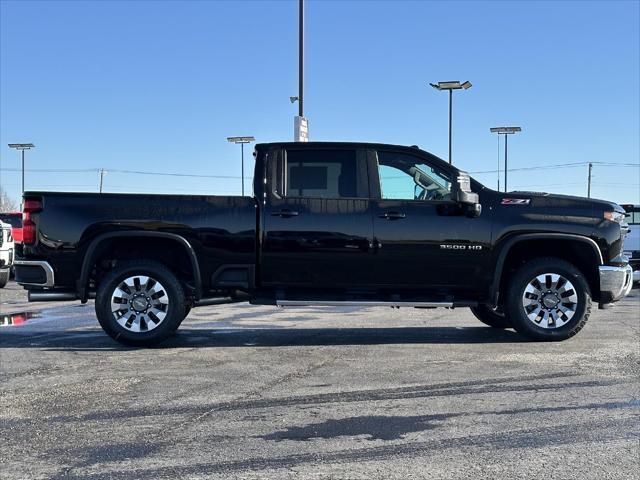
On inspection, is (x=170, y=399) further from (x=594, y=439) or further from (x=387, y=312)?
(x=387, y=312)

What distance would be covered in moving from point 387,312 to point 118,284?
4.91 metres

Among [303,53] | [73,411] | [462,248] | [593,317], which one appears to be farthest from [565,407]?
[303,53]

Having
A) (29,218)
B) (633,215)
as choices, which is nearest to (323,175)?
(29,218)

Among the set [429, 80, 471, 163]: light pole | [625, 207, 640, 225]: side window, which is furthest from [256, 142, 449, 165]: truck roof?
[429, 80, 471, 163]: light pole

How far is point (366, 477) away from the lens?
3357mm

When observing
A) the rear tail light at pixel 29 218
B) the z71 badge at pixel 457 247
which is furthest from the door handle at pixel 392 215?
the rear tail light at pixel 29 218

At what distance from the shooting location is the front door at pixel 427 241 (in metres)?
7.01

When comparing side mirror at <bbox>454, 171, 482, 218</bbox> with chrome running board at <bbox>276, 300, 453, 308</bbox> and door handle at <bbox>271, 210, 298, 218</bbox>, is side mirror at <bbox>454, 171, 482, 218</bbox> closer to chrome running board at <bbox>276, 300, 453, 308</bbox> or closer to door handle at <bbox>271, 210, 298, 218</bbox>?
chrome running board at <bbox>276, 300, 453, 308</bbox>

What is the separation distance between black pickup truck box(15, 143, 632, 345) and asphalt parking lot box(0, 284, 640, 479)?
50 centimetres

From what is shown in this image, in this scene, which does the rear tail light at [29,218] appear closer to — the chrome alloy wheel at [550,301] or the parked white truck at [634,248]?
the chrome alloy wheel at [550,301]

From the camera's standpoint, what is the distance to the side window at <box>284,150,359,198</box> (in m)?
7.12

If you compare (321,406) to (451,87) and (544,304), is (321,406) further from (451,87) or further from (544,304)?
(451,87)

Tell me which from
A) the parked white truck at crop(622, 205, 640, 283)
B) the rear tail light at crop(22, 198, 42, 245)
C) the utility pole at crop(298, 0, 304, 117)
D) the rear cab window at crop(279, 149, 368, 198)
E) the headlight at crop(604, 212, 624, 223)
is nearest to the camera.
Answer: the rear tail light at crop(22, 198, 42, 245)

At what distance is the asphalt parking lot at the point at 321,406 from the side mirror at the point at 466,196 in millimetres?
1428
